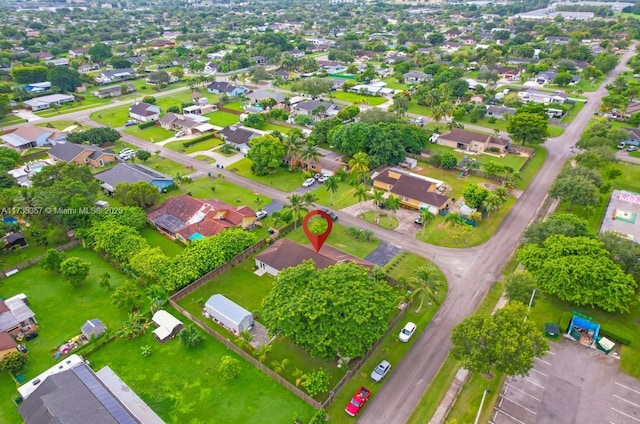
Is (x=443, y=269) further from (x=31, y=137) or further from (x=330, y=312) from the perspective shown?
(x=31, y=137)

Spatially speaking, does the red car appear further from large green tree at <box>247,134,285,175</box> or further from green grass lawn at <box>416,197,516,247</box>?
large green tree at <box>247,134,285,175</box>

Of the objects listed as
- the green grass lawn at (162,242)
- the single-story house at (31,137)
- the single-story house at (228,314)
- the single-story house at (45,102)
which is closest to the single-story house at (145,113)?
the single-story house at (31,137)

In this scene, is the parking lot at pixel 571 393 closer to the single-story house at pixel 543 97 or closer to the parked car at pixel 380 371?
the parked car at pixel 380 371

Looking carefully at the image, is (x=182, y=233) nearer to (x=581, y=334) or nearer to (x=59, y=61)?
(x=581, y=334)

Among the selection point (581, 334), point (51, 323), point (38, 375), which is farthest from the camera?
point (51, 323)

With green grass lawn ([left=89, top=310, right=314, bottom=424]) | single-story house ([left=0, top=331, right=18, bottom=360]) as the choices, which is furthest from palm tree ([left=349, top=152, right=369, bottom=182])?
single-story house ([left=0, top=331, right=18, bottom=360])

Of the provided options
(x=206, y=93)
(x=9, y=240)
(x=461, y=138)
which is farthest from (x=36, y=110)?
(x=461, y=138)

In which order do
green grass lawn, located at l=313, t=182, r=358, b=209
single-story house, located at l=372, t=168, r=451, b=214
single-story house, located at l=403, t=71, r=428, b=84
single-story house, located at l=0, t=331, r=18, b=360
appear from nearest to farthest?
1. single-story house, located at l=0, t=331, r=18, b=360
2. single-story house, located at l=372, t=168, r=451, b=214
3. green grass lawn, located at l=313, t=182, r=358, b=209
4. single-story house, located at l=403, t=71, r=428, b=84
